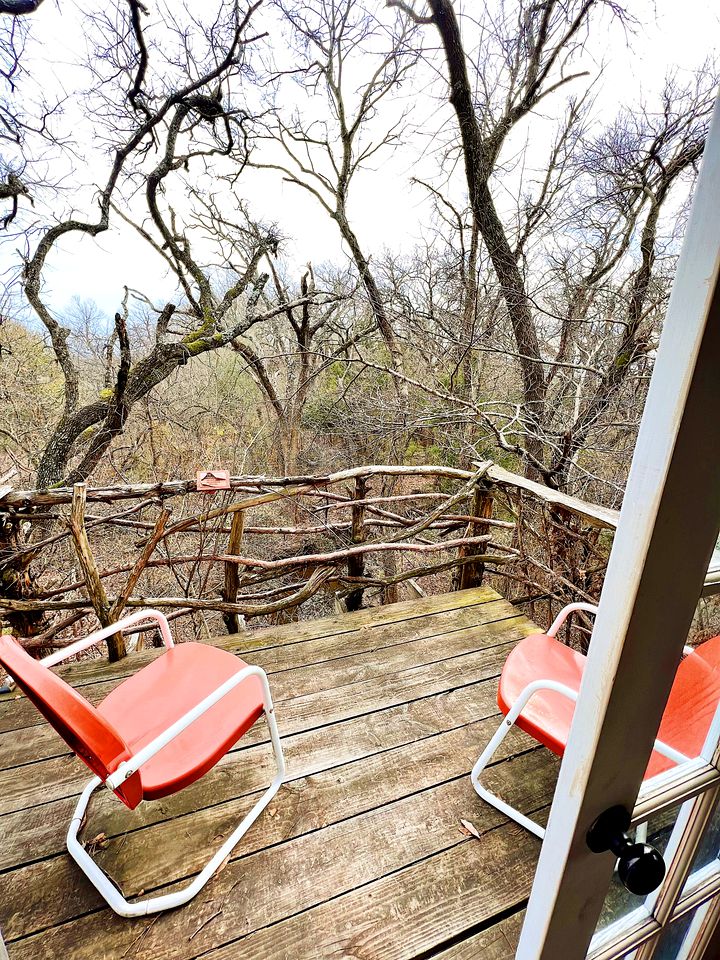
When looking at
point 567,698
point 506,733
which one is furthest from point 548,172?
point 506,733

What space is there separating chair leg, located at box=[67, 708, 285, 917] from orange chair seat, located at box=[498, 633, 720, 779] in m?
0.76

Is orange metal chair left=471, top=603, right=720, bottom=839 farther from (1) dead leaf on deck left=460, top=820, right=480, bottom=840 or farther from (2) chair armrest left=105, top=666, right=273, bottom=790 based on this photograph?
(2) chair armrest left=105, top=666, right=273, bottom=790

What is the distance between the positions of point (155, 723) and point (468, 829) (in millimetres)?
1004

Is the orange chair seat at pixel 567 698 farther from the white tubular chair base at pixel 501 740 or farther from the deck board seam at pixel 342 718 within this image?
the deck board seam at pixel 342 718

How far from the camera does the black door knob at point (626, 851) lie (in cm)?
48

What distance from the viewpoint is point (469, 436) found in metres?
4.82

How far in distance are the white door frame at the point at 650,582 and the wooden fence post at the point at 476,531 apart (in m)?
2.17

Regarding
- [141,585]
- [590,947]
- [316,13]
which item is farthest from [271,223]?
[590,947]

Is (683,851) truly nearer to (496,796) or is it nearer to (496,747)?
(496,747)

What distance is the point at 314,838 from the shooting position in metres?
1.33

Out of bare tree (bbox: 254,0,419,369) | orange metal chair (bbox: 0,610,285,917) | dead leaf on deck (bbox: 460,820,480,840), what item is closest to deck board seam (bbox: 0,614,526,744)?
orange metal chair (bbox: 0,610,285,917)

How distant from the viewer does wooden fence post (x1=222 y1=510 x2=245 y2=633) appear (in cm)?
224

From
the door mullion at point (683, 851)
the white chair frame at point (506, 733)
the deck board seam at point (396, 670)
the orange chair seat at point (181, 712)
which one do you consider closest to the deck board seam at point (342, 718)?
the deck board seam at point (396, 670)

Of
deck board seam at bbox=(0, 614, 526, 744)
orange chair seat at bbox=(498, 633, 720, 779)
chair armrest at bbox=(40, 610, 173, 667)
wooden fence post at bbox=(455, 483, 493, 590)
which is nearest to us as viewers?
orange chair seat at bbox=(498, 633, 720, 779)
